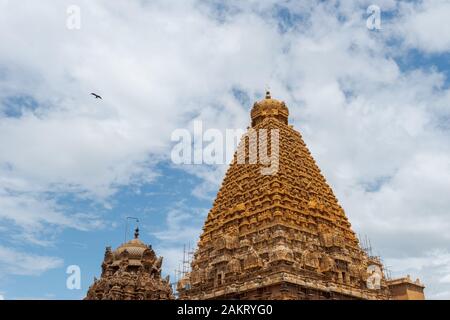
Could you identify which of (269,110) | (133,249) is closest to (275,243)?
(133,249)

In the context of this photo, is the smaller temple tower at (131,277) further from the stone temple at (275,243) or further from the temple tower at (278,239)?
the temple tower at (278,239)

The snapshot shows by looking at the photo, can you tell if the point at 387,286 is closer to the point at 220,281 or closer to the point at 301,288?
the point at 301,288

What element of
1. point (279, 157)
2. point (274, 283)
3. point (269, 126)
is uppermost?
point (269, 126)

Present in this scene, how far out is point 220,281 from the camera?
48.7 meters

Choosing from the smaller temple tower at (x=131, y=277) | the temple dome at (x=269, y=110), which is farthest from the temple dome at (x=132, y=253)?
the temple dome at (x=269, y=110)

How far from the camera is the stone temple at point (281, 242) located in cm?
4384

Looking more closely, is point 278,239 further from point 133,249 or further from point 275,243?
point 133,249

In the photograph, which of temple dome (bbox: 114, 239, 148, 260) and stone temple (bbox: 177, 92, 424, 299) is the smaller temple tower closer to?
temple dome (bbox: 114, 239, 148, 260)

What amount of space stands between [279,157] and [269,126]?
7.04 m

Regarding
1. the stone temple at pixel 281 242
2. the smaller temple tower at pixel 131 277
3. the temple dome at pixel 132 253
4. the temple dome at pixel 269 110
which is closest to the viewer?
the smaller temple tower at pixel 131 277

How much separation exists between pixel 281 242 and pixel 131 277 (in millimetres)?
19917

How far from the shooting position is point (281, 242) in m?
46.0

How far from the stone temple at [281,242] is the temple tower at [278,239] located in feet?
0.34
